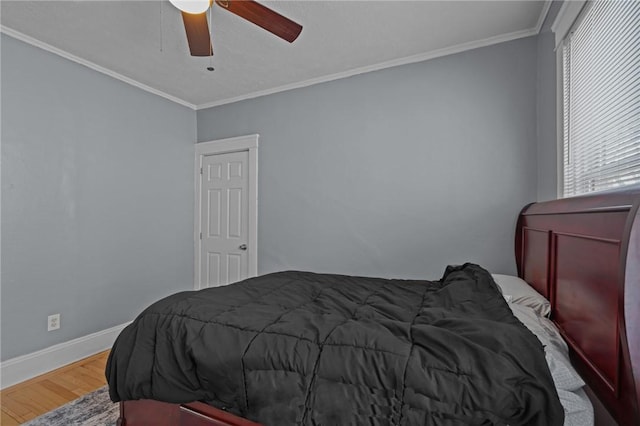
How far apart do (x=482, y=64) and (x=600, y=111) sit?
1326mm

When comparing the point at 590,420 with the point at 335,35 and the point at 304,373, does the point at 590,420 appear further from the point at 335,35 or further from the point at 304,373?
the point at 335,35

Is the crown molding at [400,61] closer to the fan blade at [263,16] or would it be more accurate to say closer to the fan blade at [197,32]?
the fan blade at [263,16]

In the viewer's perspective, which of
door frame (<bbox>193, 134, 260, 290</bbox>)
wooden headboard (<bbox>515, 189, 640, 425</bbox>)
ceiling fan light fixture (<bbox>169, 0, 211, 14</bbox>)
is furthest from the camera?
door frame (<bbox>193, 134, 260, 290</bbox>)

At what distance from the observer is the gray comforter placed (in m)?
0.95

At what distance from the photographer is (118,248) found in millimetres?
3062

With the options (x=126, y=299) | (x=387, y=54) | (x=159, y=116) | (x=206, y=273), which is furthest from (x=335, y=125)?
(x=126, y=299)

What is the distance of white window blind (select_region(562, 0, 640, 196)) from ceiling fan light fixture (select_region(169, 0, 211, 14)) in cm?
167

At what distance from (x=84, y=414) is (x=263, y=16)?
2503mm

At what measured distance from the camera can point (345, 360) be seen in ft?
3.64

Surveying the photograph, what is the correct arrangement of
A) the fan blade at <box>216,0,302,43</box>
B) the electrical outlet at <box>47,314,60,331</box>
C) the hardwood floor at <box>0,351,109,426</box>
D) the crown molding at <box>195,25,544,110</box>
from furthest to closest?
the electrical outlet at <box>47,314,60,331</box> < the crown molding at <box>195,25,544,110</box> < the hardwood floor at <box>0,351,109,426</box> < the fan blade at <box>216,0,302,43</box>

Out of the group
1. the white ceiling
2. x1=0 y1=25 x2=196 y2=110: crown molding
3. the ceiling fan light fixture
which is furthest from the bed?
x1=0 y1=25 x2=196 y2=110: crown molding

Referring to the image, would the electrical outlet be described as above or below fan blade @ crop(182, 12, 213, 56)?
below

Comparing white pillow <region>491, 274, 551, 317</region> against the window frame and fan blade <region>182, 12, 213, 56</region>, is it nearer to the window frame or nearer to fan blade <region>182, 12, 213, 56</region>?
the window frame

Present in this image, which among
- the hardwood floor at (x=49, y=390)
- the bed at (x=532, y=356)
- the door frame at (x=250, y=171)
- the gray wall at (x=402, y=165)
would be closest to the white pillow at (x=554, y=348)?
the bed at (x=532, y=356)
